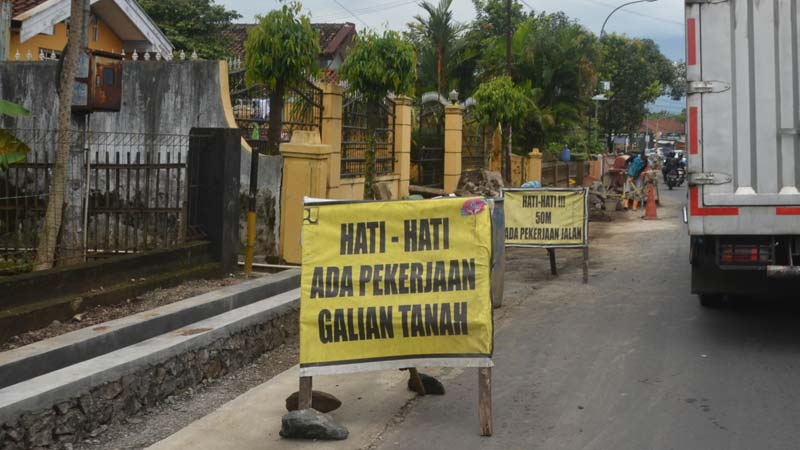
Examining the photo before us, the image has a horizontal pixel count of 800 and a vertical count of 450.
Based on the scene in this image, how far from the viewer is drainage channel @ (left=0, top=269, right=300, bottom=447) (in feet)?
17.1

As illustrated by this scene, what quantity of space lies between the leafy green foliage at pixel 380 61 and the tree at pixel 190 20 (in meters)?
17.2

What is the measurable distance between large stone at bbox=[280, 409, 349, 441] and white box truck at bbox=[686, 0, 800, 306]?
12.8 ft

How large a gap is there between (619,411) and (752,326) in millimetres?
3647

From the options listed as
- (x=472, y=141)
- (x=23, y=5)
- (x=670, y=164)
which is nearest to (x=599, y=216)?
(x=472, y=141)

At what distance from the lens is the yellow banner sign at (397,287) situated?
17.9 ft

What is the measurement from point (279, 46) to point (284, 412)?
7.04m

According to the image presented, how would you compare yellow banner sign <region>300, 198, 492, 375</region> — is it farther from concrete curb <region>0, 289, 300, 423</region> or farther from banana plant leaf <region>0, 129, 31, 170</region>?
banana plant leaf <region>0, 129, 31, 170</region>

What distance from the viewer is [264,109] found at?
13.8 metres

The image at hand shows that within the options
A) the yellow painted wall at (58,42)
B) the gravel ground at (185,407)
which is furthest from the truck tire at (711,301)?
the yellow painted wall at (58,42)

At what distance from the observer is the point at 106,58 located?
9781 millimetres

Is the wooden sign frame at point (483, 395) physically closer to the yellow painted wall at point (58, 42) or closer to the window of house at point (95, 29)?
the yellow painted wall at point (58, 42)

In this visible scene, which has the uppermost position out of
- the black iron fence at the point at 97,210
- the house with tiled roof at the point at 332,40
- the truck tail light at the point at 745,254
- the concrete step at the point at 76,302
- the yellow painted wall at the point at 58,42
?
the house with tiled roof at the point at 332,40

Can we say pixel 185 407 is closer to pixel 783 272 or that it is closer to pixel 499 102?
pixel 783 272

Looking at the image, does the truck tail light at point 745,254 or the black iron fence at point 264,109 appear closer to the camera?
the truck tail light at point 745,254
